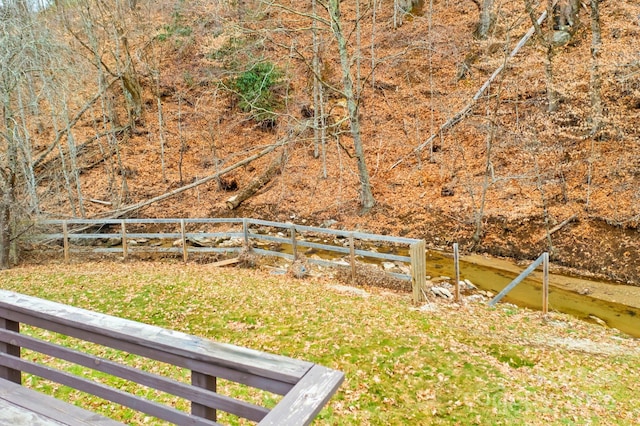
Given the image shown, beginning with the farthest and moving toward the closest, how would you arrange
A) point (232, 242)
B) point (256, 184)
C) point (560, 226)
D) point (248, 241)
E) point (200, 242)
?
point (256, 184), point (232, 242), point (200, 242), point (560, 226), point (248, 241)

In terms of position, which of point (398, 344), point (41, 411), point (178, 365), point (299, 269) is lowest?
point (299, 269)

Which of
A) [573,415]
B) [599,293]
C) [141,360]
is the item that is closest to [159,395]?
[141,360]

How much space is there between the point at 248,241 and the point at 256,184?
21.3ft

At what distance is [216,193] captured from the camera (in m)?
18.5

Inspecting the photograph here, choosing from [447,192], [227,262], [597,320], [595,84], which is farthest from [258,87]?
[597,320]

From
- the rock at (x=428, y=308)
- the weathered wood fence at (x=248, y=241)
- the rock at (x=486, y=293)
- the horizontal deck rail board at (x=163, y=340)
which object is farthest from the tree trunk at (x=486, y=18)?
the horizontal deck rail board at (x=163, y=340)

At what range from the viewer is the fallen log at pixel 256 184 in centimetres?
1715

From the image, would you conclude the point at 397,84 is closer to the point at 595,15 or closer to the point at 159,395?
the point at 595,15

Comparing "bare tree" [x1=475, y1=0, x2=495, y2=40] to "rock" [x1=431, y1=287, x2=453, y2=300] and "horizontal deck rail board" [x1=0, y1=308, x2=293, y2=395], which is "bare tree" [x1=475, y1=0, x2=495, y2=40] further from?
"horizontal deck rail board" [x1=0, y1=308, x2=293, y2=395]

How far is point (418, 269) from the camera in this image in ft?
26.7

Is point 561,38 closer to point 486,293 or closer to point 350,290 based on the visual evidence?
point 486,293

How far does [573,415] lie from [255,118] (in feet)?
65.1

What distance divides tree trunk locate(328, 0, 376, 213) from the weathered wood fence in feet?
6.85

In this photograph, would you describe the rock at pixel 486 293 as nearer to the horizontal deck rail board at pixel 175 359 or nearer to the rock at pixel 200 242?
the rock at pixel 200 242
